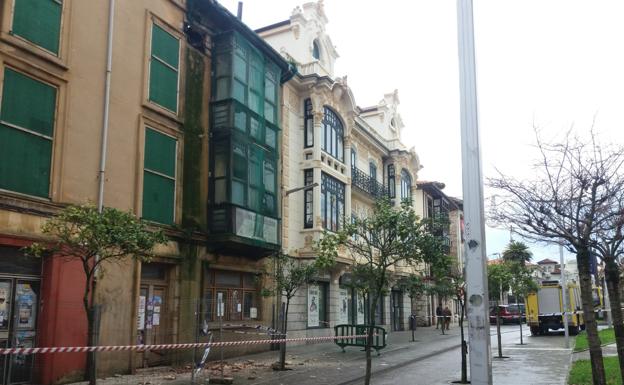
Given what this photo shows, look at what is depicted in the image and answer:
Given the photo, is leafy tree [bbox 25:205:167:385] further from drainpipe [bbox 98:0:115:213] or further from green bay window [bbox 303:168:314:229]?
green bay window [bbox 303:168:314:229]

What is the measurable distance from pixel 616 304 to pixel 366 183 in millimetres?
21188

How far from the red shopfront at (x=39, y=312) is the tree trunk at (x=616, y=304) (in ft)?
36.3

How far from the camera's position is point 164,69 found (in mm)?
16578

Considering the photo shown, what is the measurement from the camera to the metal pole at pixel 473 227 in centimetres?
523

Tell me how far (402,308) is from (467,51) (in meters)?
32.3

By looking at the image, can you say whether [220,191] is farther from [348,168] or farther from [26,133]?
[348,168]

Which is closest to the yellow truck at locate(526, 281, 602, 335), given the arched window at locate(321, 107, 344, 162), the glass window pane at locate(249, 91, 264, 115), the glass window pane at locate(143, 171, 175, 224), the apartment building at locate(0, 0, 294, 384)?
the arched window at locate(321, 107, 344, 162)

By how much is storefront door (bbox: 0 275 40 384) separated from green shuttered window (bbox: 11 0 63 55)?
523 centimetres

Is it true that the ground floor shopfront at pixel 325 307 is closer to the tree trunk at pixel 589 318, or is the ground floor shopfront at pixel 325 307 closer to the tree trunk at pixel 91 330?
the tree trunk at pixel 589 318

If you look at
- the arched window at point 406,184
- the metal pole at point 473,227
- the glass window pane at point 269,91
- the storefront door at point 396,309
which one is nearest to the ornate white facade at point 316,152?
the glass window pane at point 269,91

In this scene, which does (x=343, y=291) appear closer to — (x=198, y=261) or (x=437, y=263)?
(x=198, y=261)

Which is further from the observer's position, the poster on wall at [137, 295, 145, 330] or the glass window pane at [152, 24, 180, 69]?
the glass window pane at [152, 24, 180, 69]

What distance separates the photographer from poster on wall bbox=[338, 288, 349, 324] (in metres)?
26.8

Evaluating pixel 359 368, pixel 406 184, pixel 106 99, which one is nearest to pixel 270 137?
pixel 106 99
